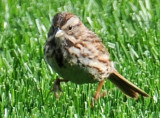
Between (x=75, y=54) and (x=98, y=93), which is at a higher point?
(x=75, y=54)

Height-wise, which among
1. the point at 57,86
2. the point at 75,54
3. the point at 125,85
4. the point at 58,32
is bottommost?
the point at 125,85

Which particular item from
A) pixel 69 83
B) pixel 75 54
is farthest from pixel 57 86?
pixel 75 54

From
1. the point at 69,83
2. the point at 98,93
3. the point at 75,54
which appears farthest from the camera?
the point at 69,83

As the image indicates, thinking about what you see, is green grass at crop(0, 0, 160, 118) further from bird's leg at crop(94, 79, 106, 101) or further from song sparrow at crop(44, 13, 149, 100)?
song sparrow at crop(44, 13, 149, 100)

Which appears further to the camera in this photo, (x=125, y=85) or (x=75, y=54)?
(x=125, y=85)

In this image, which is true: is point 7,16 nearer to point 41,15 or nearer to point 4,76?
point 41,15

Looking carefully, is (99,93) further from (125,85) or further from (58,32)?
(58,32)

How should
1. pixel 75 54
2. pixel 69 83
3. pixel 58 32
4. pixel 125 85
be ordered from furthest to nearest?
pixel 69 83 → pixel 125 85 → pixel 75 54 → pixel 58 32

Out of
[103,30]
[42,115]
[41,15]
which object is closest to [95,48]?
[42,115]
